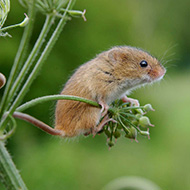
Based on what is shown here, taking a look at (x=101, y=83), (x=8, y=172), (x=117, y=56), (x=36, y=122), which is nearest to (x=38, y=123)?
(x=36, y=122)

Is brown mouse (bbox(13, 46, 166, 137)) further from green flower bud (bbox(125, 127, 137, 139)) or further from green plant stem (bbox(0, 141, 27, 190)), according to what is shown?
green plant stem (bbox(0, 141, 27, 190))

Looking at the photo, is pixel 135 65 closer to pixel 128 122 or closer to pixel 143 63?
pixel 143 63

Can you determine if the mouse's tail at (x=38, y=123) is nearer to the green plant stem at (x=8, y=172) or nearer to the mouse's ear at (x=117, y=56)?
the green plant stem at (x=8, y=172)

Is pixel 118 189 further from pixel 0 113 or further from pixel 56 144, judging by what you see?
pixel 56 144

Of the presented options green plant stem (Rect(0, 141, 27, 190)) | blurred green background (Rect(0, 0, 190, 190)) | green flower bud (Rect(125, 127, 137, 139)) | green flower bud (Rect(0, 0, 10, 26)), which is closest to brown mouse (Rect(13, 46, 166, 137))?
green flower bud (Rect(125, 127, 137, 139))

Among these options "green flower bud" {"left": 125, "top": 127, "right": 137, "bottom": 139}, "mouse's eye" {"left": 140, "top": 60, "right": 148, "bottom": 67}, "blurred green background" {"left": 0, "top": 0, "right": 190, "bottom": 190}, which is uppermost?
"mouse's eye" {"left": 140, "top": 60, "right": 148, "bottom": 67}

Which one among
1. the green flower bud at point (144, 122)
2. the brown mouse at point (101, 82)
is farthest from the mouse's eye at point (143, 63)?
the green flower bud at point (144, 122)

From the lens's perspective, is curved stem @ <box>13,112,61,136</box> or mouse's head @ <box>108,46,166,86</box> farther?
mouse's head @ <box>108,46,166,86</box>
